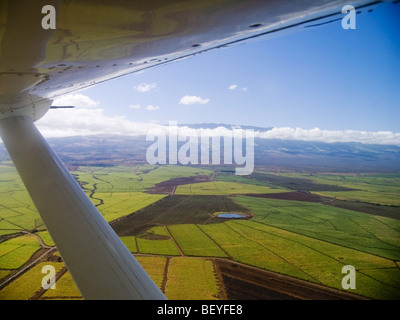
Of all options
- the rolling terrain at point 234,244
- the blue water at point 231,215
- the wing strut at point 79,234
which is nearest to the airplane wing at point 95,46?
the wing strut at point 79,234

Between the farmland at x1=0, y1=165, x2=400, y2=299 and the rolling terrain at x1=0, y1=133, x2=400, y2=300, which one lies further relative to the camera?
the farmland at x1=0, y1=165, x2=400, y2=299

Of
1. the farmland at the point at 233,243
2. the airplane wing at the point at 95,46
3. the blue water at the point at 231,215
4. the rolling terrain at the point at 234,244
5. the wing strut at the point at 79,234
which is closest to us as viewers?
the airplane wing at the point at 95,46

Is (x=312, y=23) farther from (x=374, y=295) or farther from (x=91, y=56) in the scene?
(x=374, y=295)

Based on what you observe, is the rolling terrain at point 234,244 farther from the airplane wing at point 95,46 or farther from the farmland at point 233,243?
the airplane wing at point 95,46

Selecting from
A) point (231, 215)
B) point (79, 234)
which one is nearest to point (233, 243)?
point (231, 215)

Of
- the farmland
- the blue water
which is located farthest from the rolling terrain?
the blue water

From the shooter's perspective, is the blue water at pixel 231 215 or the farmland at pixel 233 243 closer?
the farmland at pixel 233 243

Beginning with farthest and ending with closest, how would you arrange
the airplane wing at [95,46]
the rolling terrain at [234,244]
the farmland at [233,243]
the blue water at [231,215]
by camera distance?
1. the blue water at [231,215]
2. the farmland at [233,243]
3. the rolling terrain at [234,244]
4. the airplane wing at [95,46]

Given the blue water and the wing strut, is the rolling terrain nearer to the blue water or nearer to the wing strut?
the blue water
